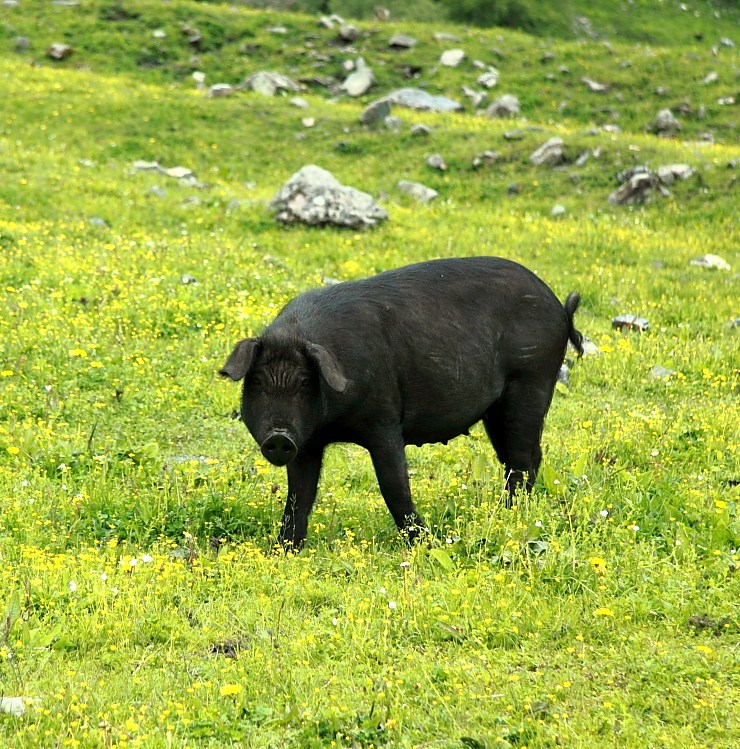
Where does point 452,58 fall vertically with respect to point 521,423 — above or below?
below

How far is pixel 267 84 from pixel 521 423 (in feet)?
68.1

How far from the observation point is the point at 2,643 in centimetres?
545

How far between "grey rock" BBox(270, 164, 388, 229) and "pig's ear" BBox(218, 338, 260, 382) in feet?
35.3

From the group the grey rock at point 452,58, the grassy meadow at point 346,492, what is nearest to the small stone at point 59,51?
the grassy meadow at point 346,492

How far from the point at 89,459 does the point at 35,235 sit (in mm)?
7088

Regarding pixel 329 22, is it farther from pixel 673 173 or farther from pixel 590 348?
pixel 590 348

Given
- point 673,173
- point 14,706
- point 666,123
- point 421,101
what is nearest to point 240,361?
point 14,706

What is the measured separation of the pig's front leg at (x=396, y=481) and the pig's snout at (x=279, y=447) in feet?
2.62

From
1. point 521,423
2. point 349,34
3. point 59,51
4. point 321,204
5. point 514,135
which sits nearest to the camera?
point 521,423

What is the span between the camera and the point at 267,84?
1064 inches

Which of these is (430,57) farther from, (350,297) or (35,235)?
(350,297)

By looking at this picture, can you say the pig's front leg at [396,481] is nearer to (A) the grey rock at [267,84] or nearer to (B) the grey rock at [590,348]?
(B) the grey rock at [590,348]

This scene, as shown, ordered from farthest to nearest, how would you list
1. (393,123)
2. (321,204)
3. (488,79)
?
1. (488,79)
2. (393,123)
3. (321,204)

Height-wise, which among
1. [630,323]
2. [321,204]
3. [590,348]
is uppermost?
[590,348]
